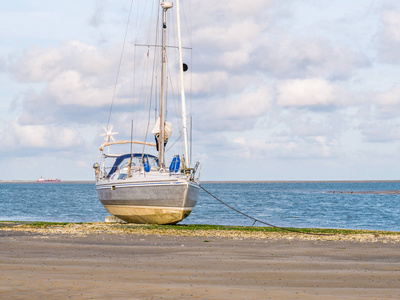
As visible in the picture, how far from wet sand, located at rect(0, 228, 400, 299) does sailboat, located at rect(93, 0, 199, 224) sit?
890cm

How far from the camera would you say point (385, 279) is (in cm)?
1392

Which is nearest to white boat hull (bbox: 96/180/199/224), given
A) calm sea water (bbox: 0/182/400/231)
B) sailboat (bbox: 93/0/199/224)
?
sailboat (bbox: 93/0/199/224)

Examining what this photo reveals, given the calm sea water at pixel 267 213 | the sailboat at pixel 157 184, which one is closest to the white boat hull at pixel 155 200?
the sailboat at pixel 157 184

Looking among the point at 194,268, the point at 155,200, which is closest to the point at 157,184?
the point at 155,200

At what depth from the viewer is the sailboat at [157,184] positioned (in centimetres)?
3409

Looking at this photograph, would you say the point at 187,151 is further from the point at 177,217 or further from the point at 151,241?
the point at 151,241

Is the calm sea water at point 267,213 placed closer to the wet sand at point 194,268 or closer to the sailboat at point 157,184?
the sailboat at point 157,184

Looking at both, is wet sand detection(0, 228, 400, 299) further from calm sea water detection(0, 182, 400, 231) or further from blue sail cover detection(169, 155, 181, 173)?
calm sea water detection(0, 182, 400, 231)

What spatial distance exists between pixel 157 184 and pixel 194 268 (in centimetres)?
1879

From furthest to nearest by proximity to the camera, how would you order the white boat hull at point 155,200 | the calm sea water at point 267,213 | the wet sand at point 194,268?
1. the calm sea water at point 267,213
2. the white boat hull at point 155,200
3. the wet sand at point 194,268

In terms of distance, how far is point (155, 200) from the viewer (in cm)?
3453

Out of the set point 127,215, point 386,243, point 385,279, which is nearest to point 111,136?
point 127,215

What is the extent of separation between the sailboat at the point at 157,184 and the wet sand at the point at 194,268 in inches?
351

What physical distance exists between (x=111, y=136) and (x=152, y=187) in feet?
44.4
